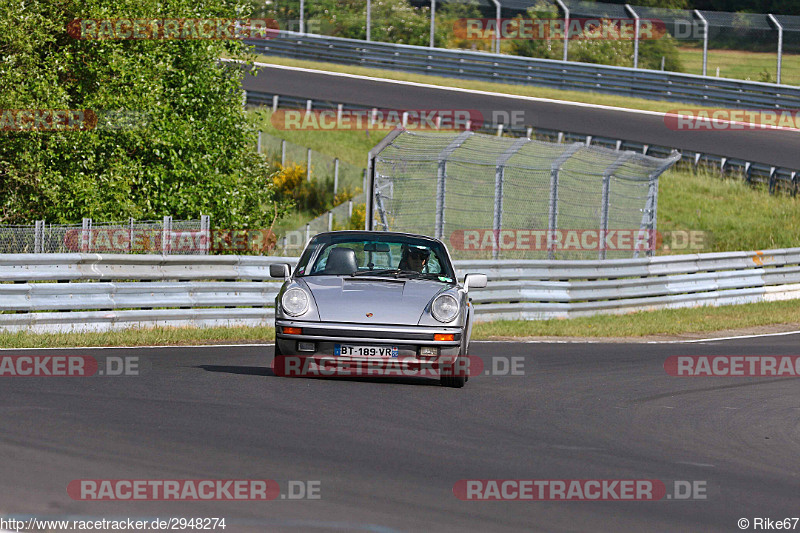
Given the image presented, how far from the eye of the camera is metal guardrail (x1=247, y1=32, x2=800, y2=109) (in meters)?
35.1

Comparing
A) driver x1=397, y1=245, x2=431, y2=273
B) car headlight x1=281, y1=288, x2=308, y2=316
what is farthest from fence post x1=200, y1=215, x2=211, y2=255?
car headlight x1=281, y1=288, x2=308, y2=316

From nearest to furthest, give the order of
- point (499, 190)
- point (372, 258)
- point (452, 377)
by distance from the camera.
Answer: point (452, 377)
point (372, 258)
point (499, 190)

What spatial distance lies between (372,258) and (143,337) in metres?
3.52

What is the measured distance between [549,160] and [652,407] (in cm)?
1053

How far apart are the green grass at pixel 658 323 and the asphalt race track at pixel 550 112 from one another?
9.81 meters

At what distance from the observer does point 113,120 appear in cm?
2097

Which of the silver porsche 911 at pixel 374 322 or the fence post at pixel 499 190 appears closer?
the silver porsche 911 at pixel 374 322

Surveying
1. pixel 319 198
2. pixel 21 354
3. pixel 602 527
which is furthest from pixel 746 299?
pixel 602 527

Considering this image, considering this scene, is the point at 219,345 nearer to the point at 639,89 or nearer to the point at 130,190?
the point at 130,190

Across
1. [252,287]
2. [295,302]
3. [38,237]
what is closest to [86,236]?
[38,237]

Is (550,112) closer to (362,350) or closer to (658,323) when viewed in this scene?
(658,323)

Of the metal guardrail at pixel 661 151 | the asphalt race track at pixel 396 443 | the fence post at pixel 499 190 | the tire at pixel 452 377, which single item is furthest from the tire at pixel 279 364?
the metal guardrail at pixel 661 151

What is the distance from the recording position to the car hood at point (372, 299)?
9859 millimetres

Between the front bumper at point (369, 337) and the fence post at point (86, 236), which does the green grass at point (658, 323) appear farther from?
the front bumper at point (369, 337)
